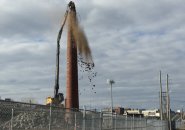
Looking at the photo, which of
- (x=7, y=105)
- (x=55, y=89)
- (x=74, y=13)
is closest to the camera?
(x=7, y=105)

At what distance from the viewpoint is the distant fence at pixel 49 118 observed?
13148mm

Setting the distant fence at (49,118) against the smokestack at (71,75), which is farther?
the smokestack at (71,75)

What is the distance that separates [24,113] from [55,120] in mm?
2519

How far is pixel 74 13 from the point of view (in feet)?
182

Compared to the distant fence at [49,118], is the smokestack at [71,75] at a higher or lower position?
higher

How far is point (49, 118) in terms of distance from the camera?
51.8ft

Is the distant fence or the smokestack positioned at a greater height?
the smokestack

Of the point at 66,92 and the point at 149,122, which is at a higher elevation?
the point at 66,92

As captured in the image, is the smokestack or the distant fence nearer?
the distant fence

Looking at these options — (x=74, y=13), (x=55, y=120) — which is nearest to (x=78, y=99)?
(x=74, y=13)

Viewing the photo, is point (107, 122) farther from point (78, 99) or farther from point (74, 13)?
point (74, 13)

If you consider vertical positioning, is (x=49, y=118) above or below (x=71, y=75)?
below

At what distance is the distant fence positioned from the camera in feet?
43.1

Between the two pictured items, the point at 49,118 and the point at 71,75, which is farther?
the point at 71,75
